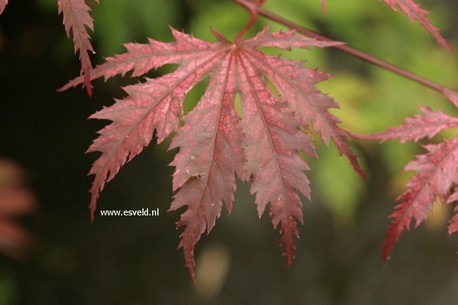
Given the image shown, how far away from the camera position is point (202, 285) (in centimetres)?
221

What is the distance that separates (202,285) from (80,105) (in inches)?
38.7

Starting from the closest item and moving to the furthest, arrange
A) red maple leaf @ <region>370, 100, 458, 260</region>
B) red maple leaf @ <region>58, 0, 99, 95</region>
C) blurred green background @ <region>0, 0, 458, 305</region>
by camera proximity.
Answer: red maple leaf @ <region>58, 0, 99, 95</region> → red maple leaf @ <region>370, 100, 458, 260</region> → blurred green background @ <region>0, 0, 458, 305</region>

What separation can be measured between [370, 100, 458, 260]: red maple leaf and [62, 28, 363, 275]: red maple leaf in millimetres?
108

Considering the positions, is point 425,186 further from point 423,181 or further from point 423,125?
point 423,125

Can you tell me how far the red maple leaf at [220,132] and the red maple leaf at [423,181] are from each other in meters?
0.11

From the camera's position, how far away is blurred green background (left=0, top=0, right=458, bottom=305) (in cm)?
212

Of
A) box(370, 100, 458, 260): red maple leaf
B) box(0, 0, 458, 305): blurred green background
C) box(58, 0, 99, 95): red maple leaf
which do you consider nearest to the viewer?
box(58, 0, 99, 95): red maple leaf

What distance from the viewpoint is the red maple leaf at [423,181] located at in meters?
0.84

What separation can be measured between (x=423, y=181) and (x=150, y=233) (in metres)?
1.55

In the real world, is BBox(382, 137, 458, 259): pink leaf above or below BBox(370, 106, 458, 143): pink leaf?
below

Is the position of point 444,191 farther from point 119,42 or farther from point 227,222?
point 227,222
